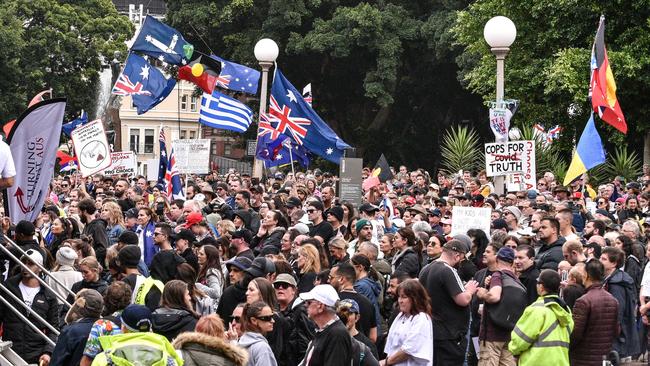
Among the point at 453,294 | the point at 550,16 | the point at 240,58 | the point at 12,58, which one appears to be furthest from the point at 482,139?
the point at 453,294

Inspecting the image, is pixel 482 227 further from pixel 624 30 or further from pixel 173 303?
pixel 624 30

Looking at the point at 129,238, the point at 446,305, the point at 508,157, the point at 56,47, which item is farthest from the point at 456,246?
the point at 56,47

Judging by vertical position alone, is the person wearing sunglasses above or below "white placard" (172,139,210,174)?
below

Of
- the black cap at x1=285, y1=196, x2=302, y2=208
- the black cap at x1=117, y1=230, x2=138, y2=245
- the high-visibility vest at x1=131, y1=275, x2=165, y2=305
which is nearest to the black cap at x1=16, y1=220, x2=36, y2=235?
the black cap at x1=117, y1=230, x2=138, y2=245

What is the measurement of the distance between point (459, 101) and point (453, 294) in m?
41.4

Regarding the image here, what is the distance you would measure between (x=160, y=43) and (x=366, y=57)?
2524 centimetres

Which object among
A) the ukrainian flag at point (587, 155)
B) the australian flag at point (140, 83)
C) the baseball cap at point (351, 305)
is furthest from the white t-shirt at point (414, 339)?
the australian flag at point (140, 83)

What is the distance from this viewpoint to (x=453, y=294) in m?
11.3

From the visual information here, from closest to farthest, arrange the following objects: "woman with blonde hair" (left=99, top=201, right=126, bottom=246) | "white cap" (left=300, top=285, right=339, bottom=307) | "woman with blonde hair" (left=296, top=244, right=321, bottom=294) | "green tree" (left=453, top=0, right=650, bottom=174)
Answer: "white cap" (left=300, top=285, right=339, bottom=307), "woman with blonde hair" (left=296, top=244, right=321, bottom=294), "woman with blonde hair" (left=99, top=201, right=126, bottom=246), "green tree" (left=453, top=0, right=650, bottom=174)

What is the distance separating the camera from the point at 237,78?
26828mm

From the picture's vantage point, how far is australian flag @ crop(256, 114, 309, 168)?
80.2ft

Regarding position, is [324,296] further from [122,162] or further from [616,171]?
[616,171]

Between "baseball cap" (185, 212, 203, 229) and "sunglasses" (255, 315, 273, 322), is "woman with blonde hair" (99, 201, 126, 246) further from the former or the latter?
"sunglasses" (255, 315, 273, 322)

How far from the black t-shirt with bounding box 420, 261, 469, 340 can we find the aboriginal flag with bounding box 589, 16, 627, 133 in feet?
34.8
